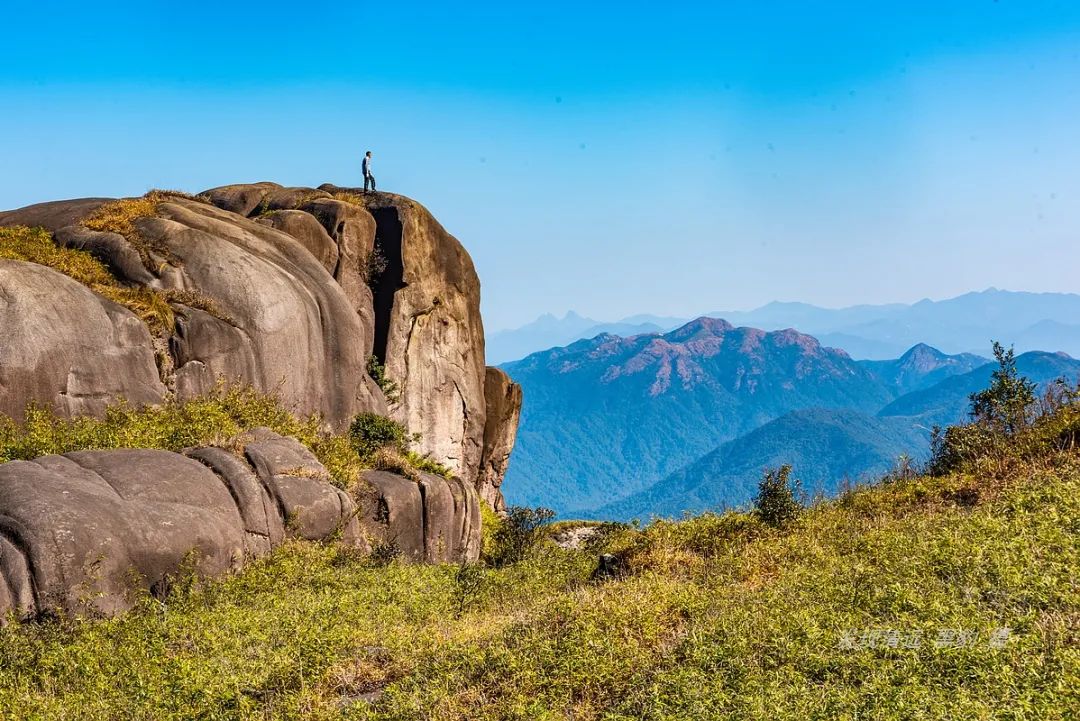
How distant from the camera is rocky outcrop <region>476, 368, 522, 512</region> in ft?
165

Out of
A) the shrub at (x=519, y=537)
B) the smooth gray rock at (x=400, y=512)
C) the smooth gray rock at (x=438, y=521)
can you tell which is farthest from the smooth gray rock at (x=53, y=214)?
the shrub at (x=519, y=537)

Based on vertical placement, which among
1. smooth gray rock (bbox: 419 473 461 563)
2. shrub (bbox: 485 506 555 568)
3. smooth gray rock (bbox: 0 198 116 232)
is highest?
smooth gray rock (bbox: 0 198 116 232)

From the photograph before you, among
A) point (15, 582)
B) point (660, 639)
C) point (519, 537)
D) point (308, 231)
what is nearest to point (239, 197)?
point (308, 231)

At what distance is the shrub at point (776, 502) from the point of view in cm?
1944

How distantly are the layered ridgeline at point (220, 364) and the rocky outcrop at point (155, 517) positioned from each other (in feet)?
0.12

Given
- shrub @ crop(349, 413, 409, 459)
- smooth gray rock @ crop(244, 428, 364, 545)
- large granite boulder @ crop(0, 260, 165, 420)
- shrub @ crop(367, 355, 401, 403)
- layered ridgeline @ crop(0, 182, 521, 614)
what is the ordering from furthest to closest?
1. shrub @ crop(367, 355, 401, 403)
2. shrub @ crop(349, 413, 409, 459)
3. large granite boulder @ crop(0, 260, 165, 420)
4. smooth gray rock @ crop(244, 428, 364, 545)
5. layered ridgeline @ crop(0, 182, 521, 614)

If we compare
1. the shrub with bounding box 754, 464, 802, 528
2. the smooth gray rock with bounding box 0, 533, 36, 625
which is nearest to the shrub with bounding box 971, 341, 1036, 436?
the shrub with bounding box 754, 464, 802, 528

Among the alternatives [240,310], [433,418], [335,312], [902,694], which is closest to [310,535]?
[240,310]

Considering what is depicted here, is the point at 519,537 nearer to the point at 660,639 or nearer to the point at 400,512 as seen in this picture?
the point at 400,512

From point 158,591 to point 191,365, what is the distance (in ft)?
37.4

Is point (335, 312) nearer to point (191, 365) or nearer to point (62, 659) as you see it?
point (191, 365)

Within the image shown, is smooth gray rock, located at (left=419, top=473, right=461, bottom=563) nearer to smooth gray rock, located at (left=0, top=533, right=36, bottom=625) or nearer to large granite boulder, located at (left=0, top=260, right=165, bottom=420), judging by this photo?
large granite boulder, located at (left=0, top=260, right=165, bottom=420)

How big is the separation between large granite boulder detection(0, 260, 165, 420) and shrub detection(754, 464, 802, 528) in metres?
15.6

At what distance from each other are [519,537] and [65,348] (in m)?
14.6
